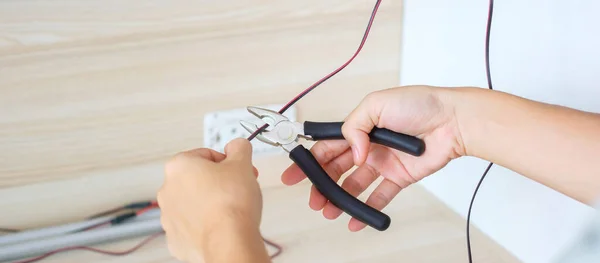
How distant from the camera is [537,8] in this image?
2.17ft

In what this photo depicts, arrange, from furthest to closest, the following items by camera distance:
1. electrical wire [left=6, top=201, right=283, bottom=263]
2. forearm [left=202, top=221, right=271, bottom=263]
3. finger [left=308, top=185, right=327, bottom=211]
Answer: electrical wire [left=6, top=201, right=283, bottom=263], finger [left=308, top=185, right=327, bottom=211], forearm [left=202, top=221, right=271, bottom=263]

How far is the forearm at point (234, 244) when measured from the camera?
438mm

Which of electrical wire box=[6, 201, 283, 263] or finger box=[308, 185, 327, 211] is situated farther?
electrical wire box=[6, 201, 283, 263]

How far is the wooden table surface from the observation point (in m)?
0.73

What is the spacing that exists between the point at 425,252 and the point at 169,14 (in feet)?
1.58

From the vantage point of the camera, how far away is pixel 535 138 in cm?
59

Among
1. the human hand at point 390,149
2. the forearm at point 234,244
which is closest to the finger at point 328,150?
the human hand at point 390,149

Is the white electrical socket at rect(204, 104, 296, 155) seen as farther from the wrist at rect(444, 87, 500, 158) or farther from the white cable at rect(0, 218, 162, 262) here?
the wrist at rect(444, 87, 500, 158)

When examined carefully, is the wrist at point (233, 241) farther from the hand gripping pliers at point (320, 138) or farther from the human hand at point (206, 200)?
the hand gripping pliers at point (320, 138)

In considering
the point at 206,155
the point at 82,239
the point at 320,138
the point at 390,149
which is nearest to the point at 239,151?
the point at 206,155

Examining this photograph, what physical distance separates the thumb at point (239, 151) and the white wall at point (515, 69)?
375 mm

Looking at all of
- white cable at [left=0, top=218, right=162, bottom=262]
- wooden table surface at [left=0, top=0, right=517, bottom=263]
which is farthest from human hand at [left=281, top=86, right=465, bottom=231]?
white cable at [left=0, top=218, right=162, bottom=262]

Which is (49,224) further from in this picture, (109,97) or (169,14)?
(169,14)

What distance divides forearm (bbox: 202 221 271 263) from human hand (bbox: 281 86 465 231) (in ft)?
0.68
